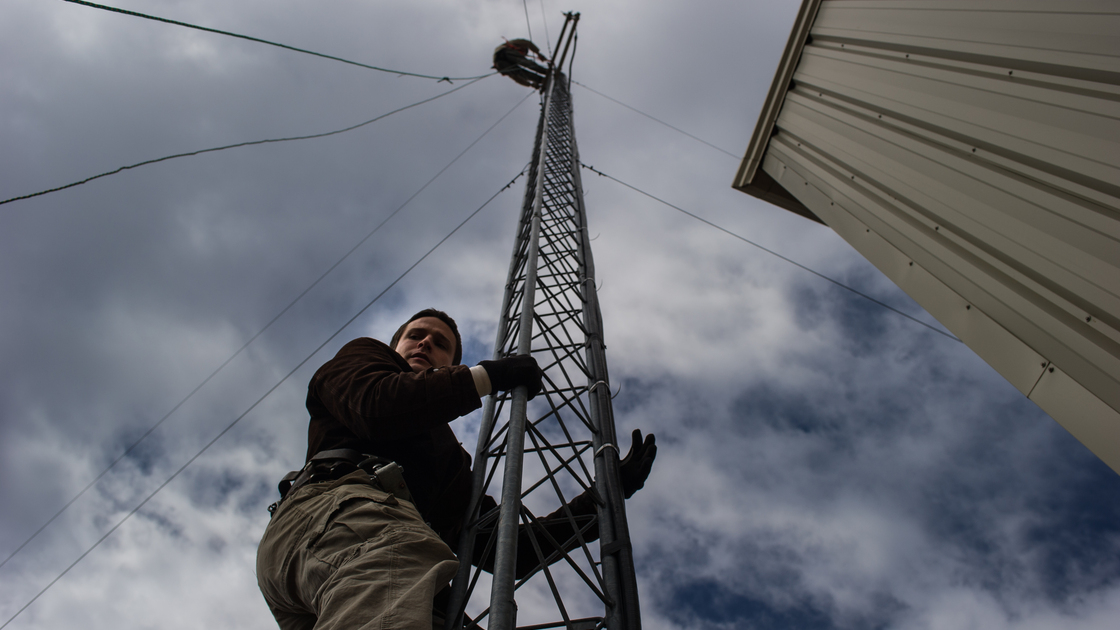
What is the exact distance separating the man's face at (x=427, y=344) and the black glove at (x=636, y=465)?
→ 157 centimetres

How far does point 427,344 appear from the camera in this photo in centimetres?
444

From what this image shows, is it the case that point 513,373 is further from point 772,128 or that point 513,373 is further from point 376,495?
point 772,128

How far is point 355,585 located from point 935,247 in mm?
3956

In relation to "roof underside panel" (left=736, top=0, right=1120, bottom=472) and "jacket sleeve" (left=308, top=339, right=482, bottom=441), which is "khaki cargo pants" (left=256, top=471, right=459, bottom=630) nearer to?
"jacket sleeve" (left=308, top=339, right=482, bottom=441)

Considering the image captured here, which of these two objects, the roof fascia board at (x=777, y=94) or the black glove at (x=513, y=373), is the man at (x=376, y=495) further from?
the roof fascia board at (x=777, y=94)

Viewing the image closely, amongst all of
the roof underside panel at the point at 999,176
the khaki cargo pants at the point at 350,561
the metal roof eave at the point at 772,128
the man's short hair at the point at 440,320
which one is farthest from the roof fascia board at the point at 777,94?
the khaki cargo pants at the point at 350,561

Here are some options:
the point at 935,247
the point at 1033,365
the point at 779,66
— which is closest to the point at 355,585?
the point at 1033,365

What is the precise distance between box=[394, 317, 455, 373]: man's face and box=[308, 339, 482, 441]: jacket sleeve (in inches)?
42.6

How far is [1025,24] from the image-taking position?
3285mm

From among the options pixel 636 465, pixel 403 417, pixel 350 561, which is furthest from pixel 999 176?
pixel 350 561

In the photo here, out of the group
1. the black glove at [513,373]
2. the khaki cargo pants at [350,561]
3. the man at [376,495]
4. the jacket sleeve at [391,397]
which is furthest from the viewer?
the black glove at [513,373]

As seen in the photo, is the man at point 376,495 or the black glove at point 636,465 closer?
the man at point 376,495

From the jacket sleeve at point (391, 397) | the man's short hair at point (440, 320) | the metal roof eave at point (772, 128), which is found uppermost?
the metal roof eave at point (772, 128)

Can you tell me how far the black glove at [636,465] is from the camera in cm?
377
